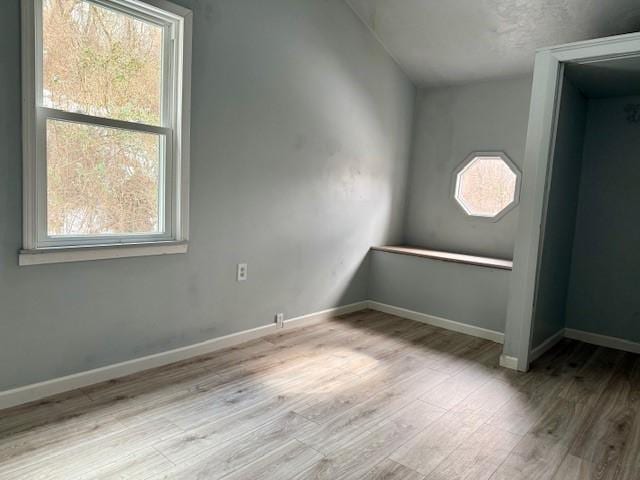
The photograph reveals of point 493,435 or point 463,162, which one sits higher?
point 463,162

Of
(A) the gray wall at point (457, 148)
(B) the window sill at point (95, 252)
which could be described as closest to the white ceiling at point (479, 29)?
(A) the gray wall at point (457, 148)

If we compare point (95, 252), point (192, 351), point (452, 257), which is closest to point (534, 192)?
point (452, 257)

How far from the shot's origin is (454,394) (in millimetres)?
2551

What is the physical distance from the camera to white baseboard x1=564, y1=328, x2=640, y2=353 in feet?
11.4

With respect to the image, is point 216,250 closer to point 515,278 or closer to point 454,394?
point 454,394

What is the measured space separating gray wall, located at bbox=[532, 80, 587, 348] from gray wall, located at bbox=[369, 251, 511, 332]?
1.09ft

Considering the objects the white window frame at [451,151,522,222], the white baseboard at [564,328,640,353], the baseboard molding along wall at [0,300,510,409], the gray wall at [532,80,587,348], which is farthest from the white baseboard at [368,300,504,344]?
the white window frame at [451,151,522,222]

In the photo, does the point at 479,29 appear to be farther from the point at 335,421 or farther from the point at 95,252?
the point at 95,252

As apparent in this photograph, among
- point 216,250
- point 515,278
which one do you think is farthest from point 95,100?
point 515,278

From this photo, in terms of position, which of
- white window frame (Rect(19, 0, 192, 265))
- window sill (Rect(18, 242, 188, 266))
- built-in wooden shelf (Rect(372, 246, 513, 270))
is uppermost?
white window frame (Rect(19, 0, 192, 265))

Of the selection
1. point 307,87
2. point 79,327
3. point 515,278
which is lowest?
point 79,327

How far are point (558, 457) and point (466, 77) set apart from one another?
3.34 metres

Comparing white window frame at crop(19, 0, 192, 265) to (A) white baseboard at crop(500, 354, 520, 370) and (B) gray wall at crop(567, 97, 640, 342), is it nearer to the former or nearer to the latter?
(A) white baseboard at crop(500, 354, 520, 370)

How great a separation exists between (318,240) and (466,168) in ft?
5.62
